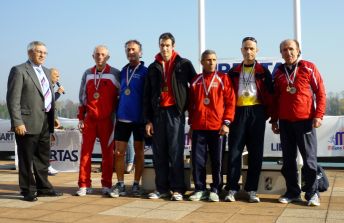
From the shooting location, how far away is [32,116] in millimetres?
5309

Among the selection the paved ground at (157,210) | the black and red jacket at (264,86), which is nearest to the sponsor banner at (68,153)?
the paved ground at (157,210)

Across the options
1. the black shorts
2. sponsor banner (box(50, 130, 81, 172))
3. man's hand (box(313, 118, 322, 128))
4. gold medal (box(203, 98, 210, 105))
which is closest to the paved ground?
the black shorts

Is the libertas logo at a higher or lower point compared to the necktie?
lower

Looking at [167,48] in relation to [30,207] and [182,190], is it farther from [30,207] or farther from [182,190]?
[30,207]

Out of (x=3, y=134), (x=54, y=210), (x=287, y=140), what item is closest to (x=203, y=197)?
(x=287, y=140)

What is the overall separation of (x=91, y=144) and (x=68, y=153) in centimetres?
347

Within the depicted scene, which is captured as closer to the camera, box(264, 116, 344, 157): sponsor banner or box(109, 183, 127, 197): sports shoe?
box(109, 183, 127, 197): sports shoe

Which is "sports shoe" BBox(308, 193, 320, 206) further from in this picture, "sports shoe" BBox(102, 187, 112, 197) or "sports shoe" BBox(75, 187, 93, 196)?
"sports shoe" BBox(75, 187, 93, 196)

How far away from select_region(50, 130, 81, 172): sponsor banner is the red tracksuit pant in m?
3.32

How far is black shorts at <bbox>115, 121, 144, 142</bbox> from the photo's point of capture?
5.66 m

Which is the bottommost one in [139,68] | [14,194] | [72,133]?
[14,194]

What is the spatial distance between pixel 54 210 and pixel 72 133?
4524 millimetres

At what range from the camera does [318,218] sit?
425cm

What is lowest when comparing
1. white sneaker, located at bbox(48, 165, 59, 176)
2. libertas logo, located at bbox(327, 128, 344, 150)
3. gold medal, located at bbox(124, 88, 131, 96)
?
white sneaker, located at bbox(48, 165, 59, 176)
